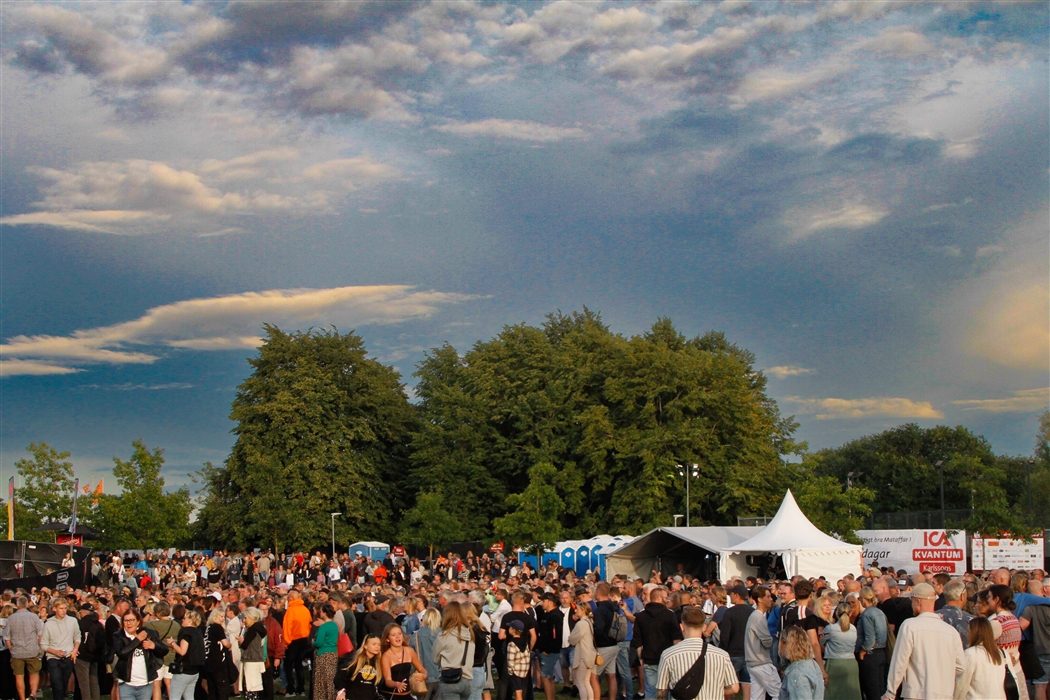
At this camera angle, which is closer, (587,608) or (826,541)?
(587,608)

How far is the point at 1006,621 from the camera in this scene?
909cm

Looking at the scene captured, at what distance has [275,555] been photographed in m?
51.8

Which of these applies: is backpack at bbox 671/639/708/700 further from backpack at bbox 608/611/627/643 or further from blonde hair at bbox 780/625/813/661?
backpack at bbox 608/611/627/643

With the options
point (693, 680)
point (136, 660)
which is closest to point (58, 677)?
point (136, 660)

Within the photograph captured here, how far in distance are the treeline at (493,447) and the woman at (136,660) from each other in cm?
3123

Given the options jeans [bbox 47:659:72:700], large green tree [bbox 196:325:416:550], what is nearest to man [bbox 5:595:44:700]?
jeans [bbox 47:659:72:700]

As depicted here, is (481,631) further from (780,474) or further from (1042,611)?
(780,474)

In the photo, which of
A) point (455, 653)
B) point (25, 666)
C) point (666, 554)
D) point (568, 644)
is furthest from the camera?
point (666, 554)

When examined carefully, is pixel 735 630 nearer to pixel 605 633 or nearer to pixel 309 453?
pixel 605 633

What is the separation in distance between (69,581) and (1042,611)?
27729 millimetres

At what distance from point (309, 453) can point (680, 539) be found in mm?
28623

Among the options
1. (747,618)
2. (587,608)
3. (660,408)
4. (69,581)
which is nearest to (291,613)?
(587,608)

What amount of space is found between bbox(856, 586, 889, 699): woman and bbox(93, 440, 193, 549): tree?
47.5 meters

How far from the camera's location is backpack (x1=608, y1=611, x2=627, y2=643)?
42.0 feet
